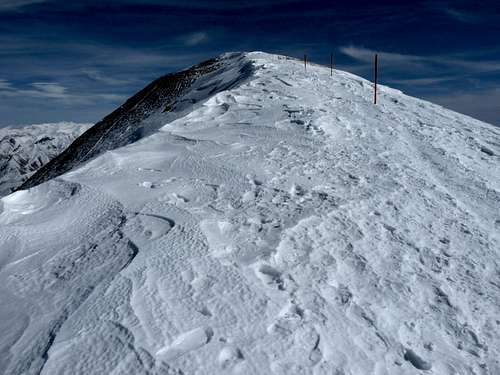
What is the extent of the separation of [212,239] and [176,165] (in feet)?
9.10

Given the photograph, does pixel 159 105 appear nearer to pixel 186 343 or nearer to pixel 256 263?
pixel 256 263

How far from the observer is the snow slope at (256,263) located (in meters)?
3.08

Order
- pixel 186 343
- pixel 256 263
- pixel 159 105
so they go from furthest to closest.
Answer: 1. pixel 159 105
2. pixel 256 263
3. pixel 186 343

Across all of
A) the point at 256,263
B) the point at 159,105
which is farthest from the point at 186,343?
the point at 159,105

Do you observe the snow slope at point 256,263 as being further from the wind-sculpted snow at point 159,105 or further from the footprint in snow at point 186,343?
the wind-sculpted snow at point 159,105

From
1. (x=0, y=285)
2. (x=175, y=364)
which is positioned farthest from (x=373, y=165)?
(x=0, y=285)

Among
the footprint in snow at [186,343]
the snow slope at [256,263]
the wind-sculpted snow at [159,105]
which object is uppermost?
the footprint in snow at [186,343]

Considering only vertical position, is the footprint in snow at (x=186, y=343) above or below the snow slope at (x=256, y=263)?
above

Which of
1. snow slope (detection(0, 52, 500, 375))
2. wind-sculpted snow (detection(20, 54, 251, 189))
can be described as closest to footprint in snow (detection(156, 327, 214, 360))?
snow slope (detection(0, 52, 500, 375))

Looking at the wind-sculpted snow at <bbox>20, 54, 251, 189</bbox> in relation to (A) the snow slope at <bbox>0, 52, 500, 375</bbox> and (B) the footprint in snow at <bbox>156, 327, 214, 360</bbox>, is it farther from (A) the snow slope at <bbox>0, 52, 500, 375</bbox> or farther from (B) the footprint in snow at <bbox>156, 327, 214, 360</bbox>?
(B) the footprint in snow at <bbox>156, 327, 214, 360</bbox>

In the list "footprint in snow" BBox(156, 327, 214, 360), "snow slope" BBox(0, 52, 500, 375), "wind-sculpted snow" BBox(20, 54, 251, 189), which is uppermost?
"footprint in snow" BBox(156, 327, 214, 360)

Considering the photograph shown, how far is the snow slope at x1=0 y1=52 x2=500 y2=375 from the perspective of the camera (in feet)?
10.1

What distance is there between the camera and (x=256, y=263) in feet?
13.4

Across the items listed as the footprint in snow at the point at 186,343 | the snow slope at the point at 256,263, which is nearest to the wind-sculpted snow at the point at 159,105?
the snow slope at the point at 256,263
